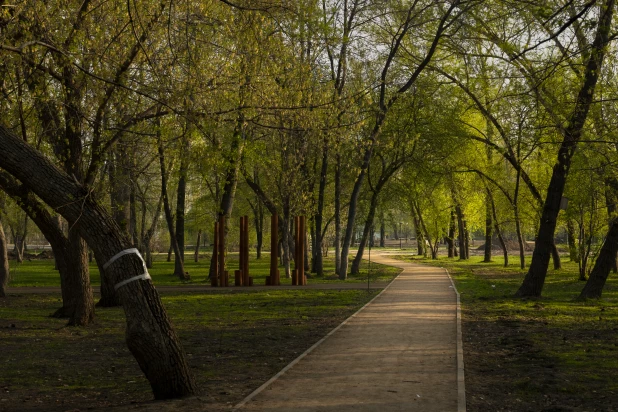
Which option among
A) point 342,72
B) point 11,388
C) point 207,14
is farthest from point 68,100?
point 342,72

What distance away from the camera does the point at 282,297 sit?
24000 mm

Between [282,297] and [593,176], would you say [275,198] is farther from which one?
[593,176]

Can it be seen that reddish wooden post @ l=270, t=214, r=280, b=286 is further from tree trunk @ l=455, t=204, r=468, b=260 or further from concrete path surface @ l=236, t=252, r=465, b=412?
tree trunk @ l=455, t=204, r=468, b=260

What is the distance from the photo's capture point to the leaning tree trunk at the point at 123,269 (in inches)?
342

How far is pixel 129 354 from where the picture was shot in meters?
12.9

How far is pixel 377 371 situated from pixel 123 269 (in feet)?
11.5

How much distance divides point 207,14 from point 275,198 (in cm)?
2324

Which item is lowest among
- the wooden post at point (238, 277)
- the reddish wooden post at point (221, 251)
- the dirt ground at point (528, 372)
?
the dirt ground at point (528, 372)

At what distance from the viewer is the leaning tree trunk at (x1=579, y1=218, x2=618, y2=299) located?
20438mm

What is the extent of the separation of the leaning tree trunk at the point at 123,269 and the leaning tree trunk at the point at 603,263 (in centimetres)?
1443

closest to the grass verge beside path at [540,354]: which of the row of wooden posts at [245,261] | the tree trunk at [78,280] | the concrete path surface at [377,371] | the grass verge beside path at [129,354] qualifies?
the concrete path surface at [377,371]

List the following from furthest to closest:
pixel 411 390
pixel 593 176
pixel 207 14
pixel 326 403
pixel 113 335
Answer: pixel 593 176 < pixel 113 335 < pixel 207 14 < pixel 411 390 < pixel 326 403

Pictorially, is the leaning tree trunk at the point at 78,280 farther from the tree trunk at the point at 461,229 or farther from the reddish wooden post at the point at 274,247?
the tree trunk at the point at 461,229

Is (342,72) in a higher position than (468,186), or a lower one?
higher
